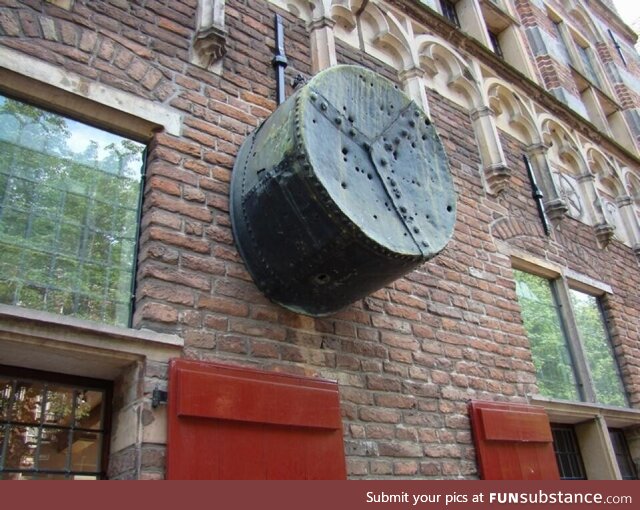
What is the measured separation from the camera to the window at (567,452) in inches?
177

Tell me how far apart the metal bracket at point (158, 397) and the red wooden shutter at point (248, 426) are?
27mm

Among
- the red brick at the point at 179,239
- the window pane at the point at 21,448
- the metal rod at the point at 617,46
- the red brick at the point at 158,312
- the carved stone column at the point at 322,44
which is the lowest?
the window pane at the point at 21,448

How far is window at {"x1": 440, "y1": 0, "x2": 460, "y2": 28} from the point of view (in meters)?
7.04

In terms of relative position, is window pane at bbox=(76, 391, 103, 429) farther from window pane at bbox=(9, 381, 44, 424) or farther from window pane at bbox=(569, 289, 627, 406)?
window pane at bbox=(569, 289, 627, 406)

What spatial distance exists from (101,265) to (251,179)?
809mm

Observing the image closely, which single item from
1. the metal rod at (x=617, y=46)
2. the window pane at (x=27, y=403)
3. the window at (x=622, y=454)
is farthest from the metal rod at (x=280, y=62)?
the metal rod at (x=617, y=46)

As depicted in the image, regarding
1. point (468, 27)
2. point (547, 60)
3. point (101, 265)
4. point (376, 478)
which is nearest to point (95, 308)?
point (101, 265)

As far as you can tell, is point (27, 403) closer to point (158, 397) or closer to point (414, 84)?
point (158, 397)

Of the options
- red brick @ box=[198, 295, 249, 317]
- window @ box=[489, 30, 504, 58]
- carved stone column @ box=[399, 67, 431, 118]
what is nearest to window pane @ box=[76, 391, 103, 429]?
red brick @ box=[198, 295, 249, 317]

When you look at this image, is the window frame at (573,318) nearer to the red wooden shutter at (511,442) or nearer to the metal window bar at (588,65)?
the red wooden shutter at (511,442)

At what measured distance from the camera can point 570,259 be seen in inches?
215

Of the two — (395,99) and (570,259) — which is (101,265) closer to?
(395,99)

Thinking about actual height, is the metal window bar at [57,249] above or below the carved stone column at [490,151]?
below

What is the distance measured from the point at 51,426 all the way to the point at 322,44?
9.77 feet
